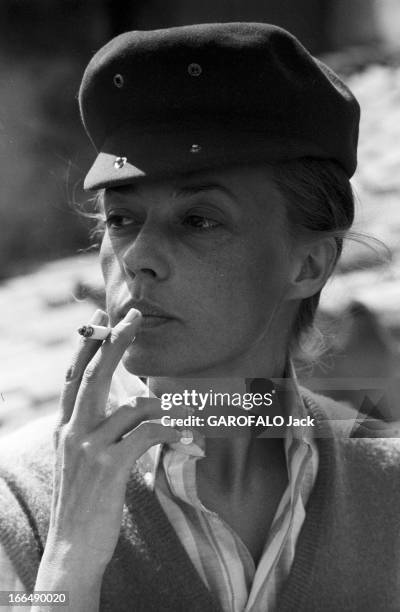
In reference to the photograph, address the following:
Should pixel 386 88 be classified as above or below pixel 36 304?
above

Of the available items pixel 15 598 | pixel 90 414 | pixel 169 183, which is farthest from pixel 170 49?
pixel 15 598

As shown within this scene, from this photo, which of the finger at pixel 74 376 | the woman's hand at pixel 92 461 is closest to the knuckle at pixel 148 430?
the woman's hand at pixel 92 461

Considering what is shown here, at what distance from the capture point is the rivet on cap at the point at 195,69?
1.32 m

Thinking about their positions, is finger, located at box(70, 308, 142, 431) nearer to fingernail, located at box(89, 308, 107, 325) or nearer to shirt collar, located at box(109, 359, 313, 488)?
fingernail, located at box(89, 308, 107, 325)

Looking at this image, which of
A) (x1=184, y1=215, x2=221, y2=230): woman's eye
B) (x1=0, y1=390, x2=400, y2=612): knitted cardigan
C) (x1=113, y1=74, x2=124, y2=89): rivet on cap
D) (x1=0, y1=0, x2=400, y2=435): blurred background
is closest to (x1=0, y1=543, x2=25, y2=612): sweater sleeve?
(x1=0, y1=390, x2=400, y2=612): knitted cardigan

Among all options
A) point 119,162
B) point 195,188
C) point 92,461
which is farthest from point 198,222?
point 92,461

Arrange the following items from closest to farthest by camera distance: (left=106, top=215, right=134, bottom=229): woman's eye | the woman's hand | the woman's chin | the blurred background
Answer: the woman's hand
the woman's chin
(left=106, top=215, right=134, bottom=229): woman's eye
the blurred background

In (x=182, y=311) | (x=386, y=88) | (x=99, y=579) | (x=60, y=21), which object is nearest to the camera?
(x=99, y=579)

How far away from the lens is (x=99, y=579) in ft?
3.88

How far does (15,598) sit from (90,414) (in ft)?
0.97

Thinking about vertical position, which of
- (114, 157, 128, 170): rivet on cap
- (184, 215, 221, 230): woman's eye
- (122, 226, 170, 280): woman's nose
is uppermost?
(114, 157, 128, 170): rivet on cap

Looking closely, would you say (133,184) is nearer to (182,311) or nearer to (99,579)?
(182,311)

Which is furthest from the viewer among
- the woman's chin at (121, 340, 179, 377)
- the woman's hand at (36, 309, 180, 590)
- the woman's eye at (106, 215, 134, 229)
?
the woman's eye at (106, 215, 134, 229)

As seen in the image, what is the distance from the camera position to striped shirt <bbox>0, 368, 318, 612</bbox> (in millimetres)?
1352
